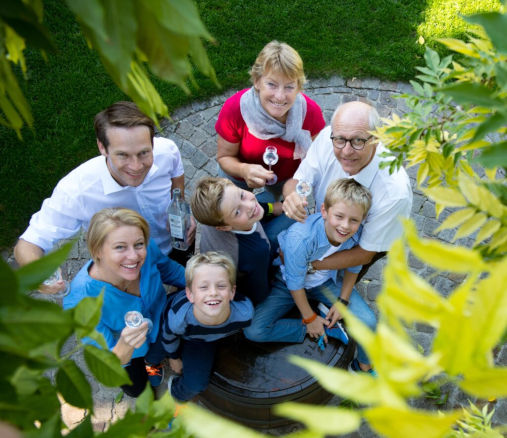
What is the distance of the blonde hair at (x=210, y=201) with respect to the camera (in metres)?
3.10

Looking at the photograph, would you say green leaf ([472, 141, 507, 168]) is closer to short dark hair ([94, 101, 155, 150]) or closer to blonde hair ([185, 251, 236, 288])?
blonde hair ([185, 251, 236, 288])

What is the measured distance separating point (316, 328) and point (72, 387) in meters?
2.60

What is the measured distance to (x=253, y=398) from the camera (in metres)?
3.25

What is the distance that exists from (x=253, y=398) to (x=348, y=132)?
195 centimetres

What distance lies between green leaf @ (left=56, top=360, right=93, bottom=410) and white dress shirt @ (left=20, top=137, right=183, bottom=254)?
2209 mm

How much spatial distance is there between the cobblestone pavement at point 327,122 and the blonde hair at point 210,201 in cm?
125

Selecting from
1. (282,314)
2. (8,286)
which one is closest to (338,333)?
(282,314)

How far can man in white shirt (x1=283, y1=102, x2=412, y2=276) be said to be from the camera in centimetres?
297

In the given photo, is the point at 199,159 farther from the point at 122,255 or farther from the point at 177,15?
the point at 177,15

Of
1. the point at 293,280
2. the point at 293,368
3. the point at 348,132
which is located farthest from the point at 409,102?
the point at 293,368

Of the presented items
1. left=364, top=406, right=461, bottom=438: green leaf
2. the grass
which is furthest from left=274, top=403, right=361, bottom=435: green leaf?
the grass

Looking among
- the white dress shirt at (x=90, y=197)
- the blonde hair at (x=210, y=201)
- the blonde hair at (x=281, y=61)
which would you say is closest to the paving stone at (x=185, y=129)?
the white dress shirt at (x=90, y=197)

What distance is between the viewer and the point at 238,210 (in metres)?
3.14

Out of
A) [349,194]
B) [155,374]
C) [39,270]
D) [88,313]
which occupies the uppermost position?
[39,270]
